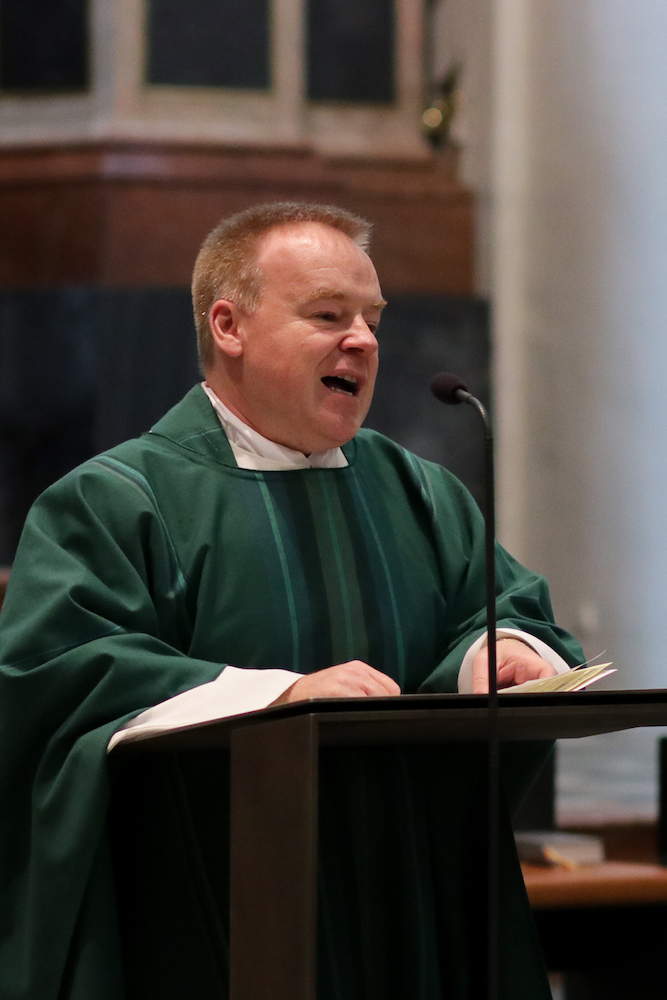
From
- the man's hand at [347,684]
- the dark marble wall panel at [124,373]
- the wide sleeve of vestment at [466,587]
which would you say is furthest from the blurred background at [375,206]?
the man's hand at [347,684]

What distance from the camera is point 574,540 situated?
7.64 meters

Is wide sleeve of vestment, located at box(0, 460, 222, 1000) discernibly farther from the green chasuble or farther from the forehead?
the forehead

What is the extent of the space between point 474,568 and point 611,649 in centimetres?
450

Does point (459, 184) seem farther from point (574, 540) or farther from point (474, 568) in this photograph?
point (474, 568)

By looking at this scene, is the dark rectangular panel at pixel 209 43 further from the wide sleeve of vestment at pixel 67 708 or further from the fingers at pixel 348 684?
the fingers at pixel 348 684

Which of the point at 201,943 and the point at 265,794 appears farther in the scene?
the point at 201,943

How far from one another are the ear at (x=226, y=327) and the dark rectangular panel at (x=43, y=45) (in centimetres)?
637

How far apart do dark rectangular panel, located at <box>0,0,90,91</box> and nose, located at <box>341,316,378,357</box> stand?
6.52 m

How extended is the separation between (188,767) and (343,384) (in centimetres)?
77

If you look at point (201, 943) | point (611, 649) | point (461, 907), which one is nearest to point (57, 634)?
point (201, 943)

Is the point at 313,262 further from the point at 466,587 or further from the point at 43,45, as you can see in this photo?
the point at 43,45

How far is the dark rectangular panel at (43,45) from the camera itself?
8742mm

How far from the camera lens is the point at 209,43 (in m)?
8.71

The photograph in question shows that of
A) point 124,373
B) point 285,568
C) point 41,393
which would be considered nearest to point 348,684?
point 285,568
